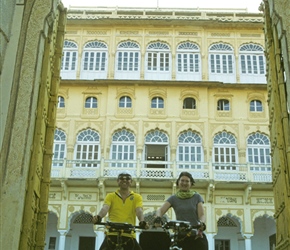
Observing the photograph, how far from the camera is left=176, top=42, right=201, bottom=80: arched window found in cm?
2431

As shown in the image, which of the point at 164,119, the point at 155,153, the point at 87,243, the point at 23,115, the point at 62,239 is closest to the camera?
the point at 23,115

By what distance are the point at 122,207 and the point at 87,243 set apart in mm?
19009

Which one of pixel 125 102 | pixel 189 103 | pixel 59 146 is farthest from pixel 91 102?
pixel 189 103

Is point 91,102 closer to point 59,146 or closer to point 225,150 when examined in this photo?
point 59,146

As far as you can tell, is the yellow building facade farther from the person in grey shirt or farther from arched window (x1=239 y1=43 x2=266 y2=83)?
the person in grey shirt

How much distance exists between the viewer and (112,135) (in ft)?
76.4

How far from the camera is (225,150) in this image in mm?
23094

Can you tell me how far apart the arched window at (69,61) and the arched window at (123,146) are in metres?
4.22

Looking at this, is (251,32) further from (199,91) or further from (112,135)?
(112,135)

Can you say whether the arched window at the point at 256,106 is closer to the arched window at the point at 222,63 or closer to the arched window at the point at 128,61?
the arched window at the point at 222,63

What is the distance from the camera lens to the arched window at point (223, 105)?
78.7 ft

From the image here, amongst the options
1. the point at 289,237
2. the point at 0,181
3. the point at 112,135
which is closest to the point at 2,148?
the point at 0,181

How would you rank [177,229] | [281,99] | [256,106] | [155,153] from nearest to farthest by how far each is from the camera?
[177,229], [281,99], [256,106], [155,153]

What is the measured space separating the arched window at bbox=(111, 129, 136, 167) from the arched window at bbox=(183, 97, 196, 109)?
132 inches
